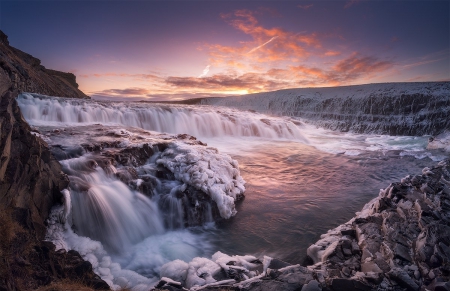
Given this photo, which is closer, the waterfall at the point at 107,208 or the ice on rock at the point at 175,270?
the ice on rock at the point at 175,270

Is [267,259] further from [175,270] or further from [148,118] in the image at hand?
[148,118]

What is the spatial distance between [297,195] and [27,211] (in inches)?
300

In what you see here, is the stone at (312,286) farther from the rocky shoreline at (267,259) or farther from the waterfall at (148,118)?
the waterfall at (148,118)

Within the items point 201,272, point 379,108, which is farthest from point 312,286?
point 379,108

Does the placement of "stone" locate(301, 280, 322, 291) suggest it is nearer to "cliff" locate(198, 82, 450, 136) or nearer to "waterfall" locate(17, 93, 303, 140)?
"waterfall" locate(17, 93, 303, 140)

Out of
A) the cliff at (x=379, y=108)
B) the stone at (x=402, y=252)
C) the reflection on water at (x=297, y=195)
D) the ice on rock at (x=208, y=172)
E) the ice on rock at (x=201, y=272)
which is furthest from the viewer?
the cliff at (x=379, y=108)

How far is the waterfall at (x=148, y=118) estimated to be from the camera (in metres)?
16.3

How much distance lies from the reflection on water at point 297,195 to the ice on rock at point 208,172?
1.59ft

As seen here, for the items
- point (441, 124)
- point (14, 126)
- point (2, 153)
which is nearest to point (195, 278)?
point (2, 153)

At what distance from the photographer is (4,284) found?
2578 millimetres

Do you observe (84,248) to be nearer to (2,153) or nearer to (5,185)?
(5,185)

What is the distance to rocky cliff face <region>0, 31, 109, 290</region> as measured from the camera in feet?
10.2

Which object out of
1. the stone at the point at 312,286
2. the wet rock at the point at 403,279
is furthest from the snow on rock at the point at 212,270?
the wet rock at the point at 403,279

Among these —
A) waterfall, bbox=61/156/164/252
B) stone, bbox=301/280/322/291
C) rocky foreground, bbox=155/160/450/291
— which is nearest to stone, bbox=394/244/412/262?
rocky foreground, bbox=155/160/450/291
